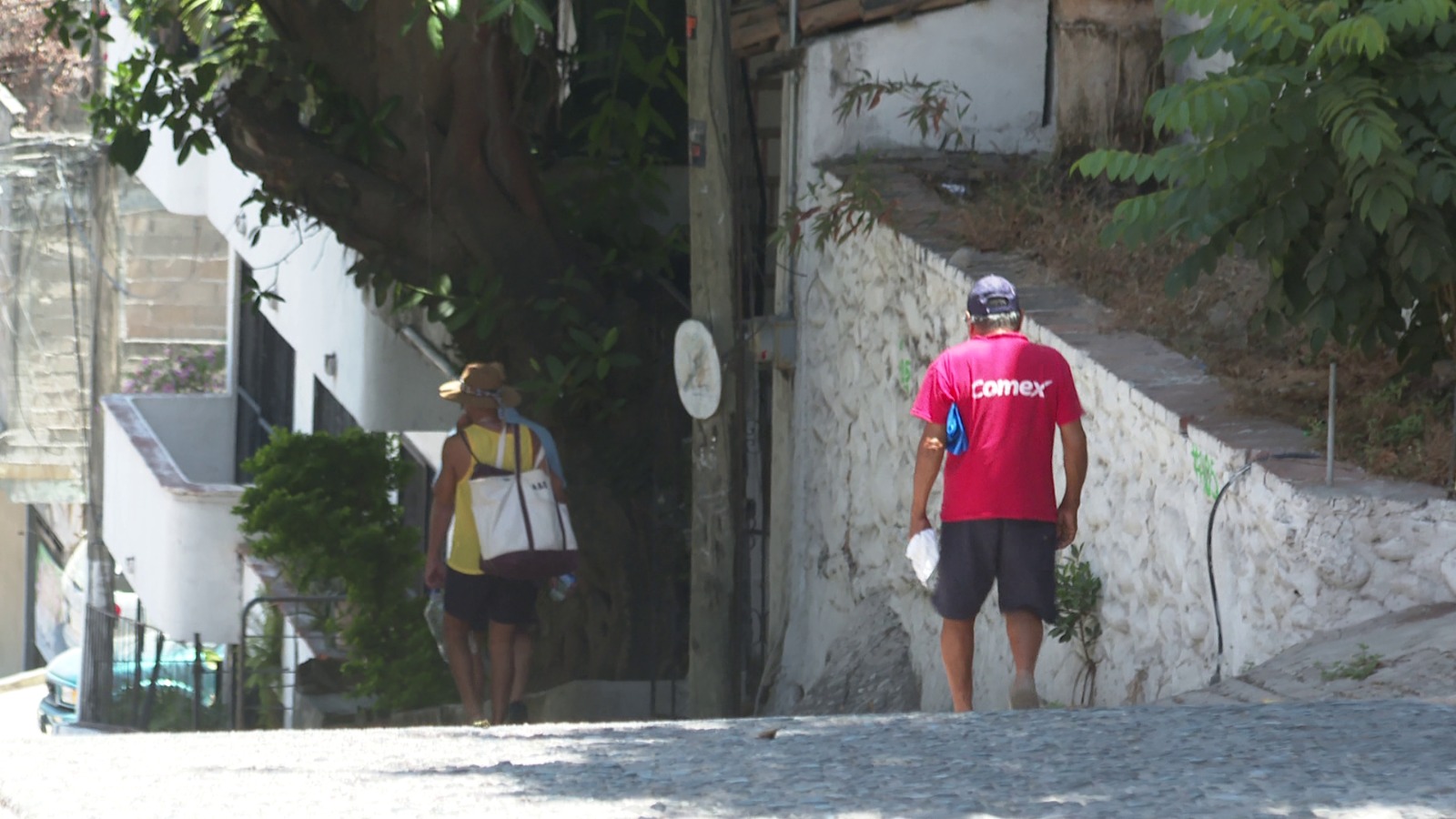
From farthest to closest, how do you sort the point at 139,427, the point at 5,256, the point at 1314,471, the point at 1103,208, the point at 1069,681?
the point at 5,256 < the point at 139,427 < the point at 1103,208 < the point at 1069,681 < the point at 1314,471

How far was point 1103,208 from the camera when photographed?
835 centimetres

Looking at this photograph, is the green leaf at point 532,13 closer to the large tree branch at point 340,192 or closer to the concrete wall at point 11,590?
the large tree branch at point 340,192

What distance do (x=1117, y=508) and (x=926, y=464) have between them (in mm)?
927

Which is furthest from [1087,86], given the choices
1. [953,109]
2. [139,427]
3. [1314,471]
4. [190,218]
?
[190,218]

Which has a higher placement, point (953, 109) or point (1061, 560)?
point (953, 109)

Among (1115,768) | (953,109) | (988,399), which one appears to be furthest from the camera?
(953,109)

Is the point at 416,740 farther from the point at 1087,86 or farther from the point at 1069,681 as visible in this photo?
the point at 1087,86

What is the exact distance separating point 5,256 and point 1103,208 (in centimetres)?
1681

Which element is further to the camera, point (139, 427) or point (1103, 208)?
point (139, 427)

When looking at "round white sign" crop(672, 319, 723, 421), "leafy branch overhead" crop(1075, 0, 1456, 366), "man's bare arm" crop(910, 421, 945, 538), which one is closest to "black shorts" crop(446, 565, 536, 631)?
"round white sign" crop(672, 319, 723, 421)

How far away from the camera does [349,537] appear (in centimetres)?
1255

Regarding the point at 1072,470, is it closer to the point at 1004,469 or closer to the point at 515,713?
the point at 1004,469

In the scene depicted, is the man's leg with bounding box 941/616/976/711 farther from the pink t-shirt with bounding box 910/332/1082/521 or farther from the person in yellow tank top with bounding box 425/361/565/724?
the person in yellow tank top with bounding box 425/361/565/724

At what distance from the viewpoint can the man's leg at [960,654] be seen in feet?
19.5
